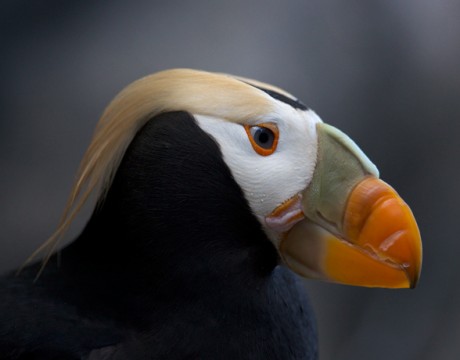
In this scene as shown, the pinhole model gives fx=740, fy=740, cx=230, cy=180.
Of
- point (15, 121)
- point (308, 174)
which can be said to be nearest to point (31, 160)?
point (15, 121)

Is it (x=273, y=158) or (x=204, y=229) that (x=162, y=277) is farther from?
(x=273, y=158)

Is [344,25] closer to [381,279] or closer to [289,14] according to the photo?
[289,14]

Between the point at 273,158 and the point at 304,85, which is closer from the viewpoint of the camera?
the point at 273,158

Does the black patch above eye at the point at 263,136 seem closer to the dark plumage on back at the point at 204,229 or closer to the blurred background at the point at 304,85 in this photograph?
the dark plumage on back at the point at 204,229

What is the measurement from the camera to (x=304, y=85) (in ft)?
5.57

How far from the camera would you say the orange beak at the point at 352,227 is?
79cm

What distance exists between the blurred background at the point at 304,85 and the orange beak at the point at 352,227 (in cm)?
84

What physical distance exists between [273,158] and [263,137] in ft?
0.08

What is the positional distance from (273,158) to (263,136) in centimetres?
3

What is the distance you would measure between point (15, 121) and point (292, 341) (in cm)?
102

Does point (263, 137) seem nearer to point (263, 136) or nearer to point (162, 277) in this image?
point (263, 136)

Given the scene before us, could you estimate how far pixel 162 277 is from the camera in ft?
2.86

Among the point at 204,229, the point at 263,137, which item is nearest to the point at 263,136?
the point at 263,137

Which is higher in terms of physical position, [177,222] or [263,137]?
[263,137]
